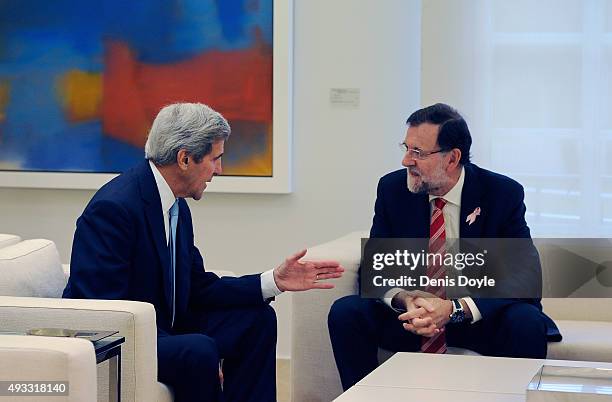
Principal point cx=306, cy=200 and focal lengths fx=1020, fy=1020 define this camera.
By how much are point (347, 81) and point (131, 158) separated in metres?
1.16

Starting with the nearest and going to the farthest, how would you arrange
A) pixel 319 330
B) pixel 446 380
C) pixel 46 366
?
pixel 46 366
pixel 446 380
pixel 319 330

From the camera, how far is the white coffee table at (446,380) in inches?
91.9

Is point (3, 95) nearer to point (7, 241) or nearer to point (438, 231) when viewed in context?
point (7, 241)

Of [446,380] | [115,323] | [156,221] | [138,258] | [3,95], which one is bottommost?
[446,380]

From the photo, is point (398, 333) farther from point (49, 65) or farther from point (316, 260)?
point (49, 65)

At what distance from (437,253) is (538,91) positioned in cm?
157

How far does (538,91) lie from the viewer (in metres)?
4.74

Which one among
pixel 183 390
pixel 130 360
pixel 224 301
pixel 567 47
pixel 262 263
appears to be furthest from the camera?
pixel 262 263

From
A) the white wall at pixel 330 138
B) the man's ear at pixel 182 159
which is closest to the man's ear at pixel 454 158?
the man's ear at pixel 182 159

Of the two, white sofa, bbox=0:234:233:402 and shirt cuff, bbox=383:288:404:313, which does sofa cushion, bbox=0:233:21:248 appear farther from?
shirt cuff, bbox=383:288:404:313

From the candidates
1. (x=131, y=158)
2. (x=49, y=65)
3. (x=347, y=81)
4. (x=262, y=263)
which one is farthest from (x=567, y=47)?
(x=49, y=65)

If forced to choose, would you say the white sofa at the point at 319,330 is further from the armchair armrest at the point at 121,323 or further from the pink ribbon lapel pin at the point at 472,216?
the armchair armrest at the point at 121,323

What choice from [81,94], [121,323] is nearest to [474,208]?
[121,323]

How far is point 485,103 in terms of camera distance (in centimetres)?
478
